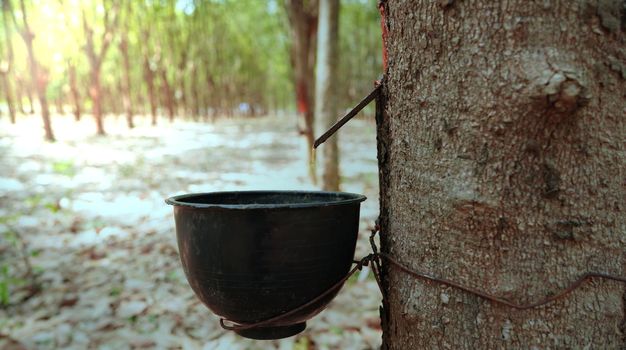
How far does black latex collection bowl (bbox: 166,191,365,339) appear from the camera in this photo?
4.28ft

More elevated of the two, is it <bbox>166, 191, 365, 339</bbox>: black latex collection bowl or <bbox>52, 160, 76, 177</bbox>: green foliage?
<bbox>166, 191, 365, 339</bbox>: black latex collection bowl

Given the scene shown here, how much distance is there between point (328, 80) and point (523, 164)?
417 cm

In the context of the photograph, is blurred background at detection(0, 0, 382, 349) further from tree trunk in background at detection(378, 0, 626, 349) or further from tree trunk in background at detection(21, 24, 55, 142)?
tree trunk in background at detection(378, 0, 626, 349)

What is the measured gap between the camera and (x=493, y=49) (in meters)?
1.10

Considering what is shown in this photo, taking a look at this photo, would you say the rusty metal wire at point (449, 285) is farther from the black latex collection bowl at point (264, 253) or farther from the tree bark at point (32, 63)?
the tree bark at point (32, 63)

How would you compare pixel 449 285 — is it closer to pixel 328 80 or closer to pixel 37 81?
pixel 328 80

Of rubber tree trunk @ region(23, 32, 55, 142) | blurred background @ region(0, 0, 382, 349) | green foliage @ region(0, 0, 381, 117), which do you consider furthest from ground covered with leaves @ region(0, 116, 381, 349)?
green foliage @ region(0, 0, 381, 117)

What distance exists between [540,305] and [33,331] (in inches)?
96.6

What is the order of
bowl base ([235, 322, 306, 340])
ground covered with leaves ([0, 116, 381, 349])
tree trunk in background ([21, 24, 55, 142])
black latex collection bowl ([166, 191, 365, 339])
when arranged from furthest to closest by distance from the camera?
tree trunk in background ([21, 24, 55, 142]), ground covered with leaves ([0, 116, 381, 349]), bowl base ([235, 322, 306, 340]), black latex collection bowl ([166, 191, 365, 339])

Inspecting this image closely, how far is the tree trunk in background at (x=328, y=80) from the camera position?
16.7 feet

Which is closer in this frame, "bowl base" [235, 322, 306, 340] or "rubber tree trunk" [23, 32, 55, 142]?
"bowl base" [235, 322, 306, 340]

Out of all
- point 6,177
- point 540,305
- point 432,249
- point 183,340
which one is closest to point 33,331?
point 183,340

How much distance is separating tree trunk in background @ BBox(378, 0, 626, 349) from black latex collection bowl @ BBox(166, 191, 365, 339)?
29cm

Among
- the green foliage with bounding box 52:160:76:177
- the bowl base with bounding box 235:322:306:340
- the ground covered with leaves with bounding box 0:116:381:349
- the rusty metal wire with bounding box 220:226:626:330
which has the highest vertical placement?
the rusty metal wire with bounding box 220:226:626:330
